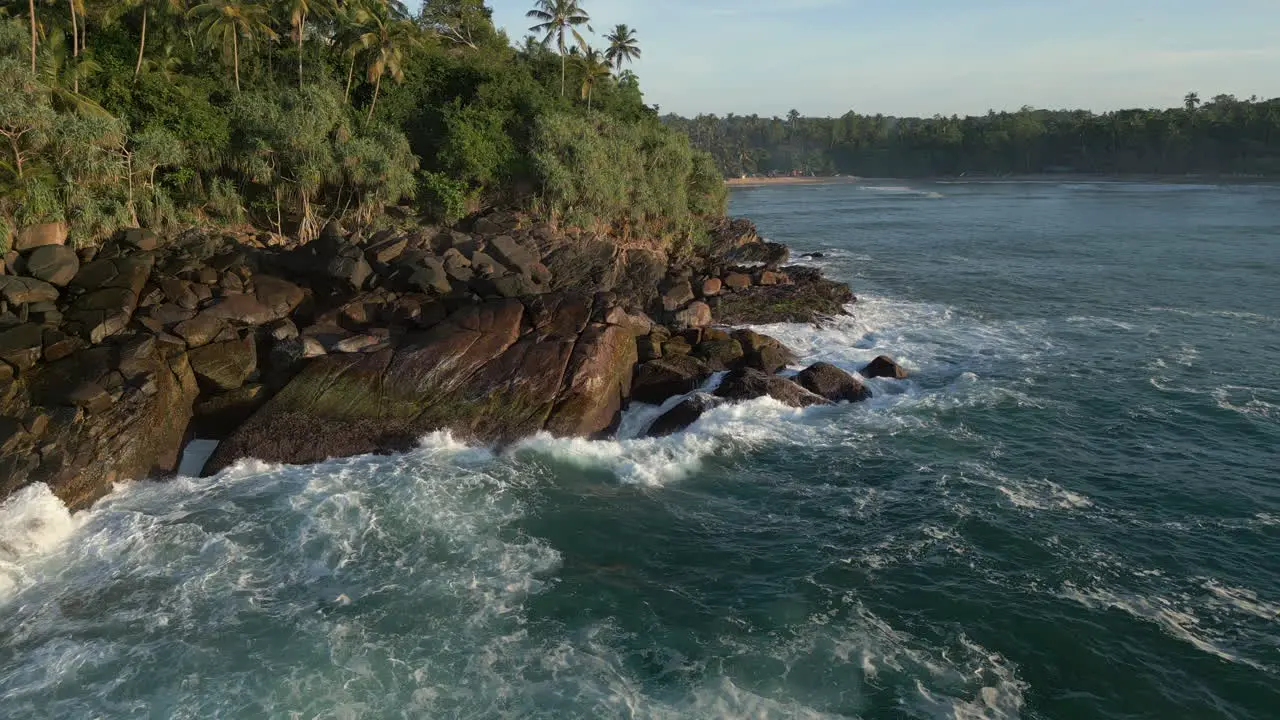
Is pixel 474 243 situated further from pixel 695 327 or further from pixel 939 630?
pixel 939 630

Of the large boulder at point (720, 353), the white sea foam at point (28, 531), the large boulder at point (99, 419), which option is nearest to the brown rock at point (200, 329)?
the large boulder at point (99, 419)

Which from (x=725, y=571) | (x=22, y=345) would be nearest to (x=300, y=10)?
(x=22, y=345)

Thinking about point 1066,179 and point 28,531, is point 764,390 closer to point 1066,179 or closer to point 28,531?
point 28,531

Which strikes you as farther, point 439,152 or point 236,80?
point 439,152

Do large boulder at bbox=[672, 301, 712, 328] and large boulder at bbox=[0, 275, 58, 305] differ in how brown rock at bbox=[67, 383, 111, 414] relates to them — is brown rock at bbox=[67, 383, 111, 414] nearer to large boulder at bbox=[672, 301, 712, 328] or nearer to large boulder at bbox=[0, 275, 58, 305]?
large boulder at bbox=[0, 275, 58, 305]

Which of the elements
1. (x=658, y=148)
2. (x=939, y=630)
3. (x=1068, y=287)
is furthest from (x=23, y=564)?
(x=1068, y=287)

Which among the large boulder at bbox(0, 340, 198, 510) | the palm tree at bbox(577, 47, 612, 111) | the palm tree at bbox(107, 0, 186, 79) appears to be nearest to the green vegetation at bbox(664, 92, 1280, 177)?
the palm tree at bbox(577, 47, 612, 111)
